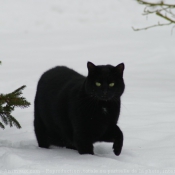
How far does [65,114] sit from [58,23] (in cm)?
1380

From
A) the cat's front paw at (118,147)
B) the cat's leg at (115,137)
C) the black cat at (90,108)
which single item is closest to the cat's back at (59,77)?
the black cat at (90,108)

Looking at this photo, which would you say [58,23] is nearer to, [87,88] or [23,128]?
[23,128]

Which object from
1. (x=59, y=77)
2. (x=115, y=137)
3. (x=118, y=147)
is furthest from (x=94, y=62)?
(x=118, y=147)

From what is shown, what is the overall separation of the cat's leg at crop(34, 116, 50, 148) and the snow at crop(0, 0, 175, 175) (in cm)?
9

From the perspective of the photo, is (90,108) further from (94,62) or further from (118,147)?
(94,62)

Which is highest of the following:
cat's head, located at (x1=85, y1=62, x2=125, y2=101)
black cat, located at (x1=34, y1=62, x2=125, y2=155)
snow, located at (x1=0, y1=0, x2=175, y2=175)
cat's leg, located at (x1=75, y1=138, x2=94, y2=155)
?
cat's head, located at (x1=85, y1=62, x2=125, y2=101)

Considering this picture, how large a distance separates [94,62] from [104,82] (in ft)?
21.5

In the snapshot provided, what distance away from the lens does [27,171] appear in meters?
3.35

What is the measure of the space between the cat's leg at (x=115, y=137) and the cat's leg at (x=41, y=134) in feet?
2.30

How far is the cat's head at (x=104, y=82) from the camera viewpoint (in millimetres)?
4266

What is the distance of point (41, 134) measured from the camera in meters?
4.90

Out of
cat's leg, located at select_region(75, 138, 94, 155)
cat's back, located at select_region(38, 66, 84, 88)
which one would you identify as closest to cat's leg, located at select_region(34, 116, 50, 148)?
cat's back, located at select_region(38, 66, 84, 88)

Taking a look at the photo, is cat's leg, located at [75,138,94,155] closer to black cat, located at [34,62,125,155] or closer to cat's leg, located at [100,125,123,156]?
black cat, located at [34,62,125,155]

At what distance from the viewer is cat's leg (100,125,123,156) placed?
4.29m
